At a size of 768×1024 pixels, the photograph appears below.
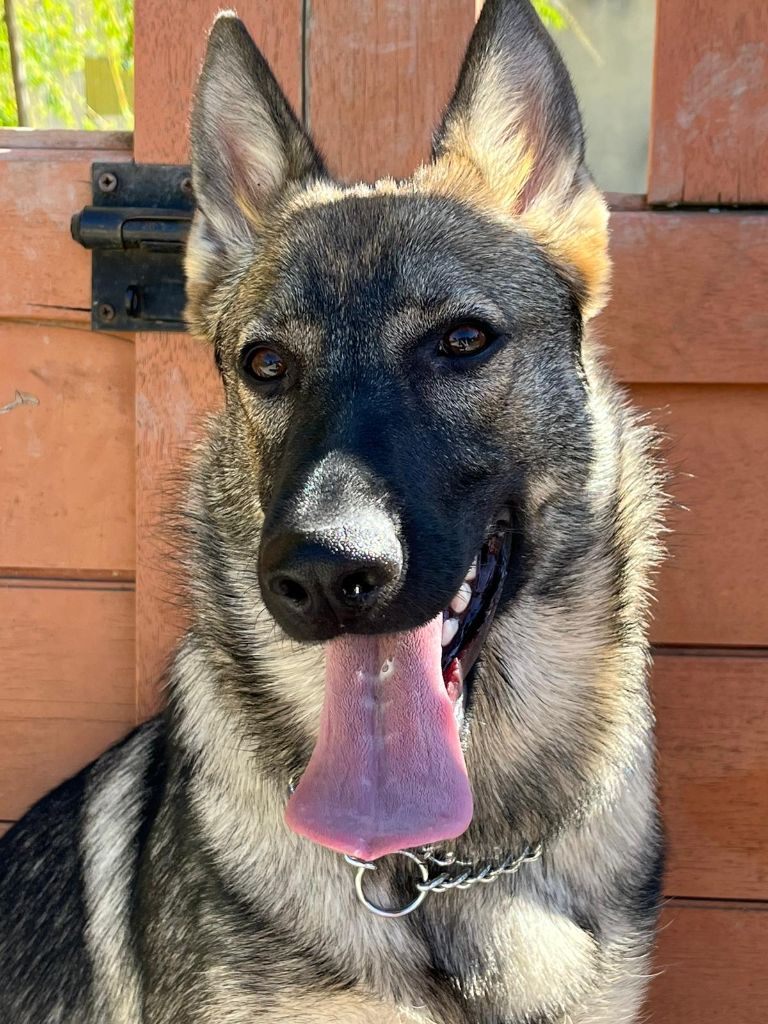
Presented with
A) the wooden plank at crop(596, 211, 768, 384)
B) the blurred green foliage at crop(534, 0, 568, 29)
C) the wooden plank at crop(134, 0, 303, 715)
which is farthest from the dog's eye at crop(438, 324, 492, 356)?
the blurred green foliage at crop(534, 0, 568, 29)

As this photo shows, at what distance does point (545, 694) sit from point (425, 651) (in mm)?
423

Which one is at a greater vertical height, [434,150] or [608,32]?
[608,32]

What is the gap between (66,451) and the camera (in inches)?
106

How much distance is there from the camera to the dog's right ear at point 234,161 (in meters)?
2.12

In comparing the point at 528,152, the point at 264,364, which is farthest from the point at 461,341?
the point at 528,152

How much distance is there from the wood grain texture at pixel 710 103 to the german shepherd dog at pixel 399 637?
1.74 feet

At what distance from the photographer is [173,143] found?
2.54m

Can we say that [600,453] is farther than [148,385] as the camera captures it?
No

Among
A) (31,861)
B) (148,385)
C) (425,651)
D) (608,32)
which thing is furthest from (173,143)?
(608,32)

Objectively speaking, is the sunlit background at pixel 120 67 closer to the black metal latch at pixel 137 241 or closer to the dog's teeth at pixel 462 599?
the black metal latch at pixel 137 241

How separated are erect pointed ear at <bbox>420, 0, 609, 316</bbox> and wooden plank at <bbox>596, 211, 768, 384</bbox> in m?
0.44

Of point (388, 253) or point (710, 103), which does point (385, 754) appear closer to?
point (388, 253)

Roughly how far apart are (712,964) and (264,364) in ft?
6.15

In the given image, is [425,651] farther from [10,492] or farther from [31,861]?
[10,492]
